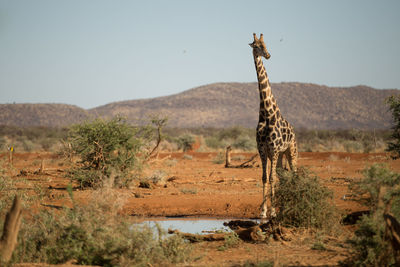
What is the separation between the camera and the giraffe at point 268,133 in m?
10.0

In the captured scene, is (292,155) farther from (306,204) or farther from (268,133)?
(306,204)

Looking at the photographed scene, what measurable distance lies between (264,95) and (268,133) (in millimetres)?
970

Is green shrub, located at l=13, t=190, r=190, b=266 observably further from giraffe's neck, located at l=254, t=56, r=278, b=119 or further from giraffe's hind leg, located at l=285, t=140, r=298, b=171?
giraffe's hind leg, located at l=285, t=140, r=298, b=171

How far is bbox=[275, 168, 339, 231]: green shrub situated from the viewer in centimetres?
831

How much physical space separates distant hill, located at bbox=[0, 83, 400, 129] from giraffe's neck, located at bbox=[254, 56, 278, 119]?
2703 inches

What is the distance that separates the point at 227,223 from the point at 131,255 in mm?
4117

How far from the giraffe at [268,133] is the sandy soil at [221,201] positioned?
1.22m

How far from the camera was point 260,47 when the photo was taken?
10352mm

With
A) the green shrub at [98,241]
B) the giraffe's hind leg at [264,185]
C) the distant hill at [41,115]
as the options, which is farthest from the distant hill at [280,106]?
the green shrub at [98,241]

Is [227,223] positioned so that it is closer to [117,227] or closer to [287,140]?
[287,140]

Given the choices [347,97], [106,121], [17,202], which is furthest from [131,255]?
[347,97]

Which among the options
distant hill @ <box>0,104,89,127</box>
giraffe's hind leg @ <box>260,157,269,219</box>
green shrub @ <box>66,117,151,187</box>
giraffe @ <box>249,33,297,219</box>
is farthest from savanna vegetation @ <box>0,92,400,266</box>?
distant hill @ <box>0,104,89,127</box>

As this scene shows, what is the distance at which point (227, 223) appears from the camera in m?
9.98

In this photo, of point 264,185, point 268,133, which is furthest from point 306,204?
point 268,133
